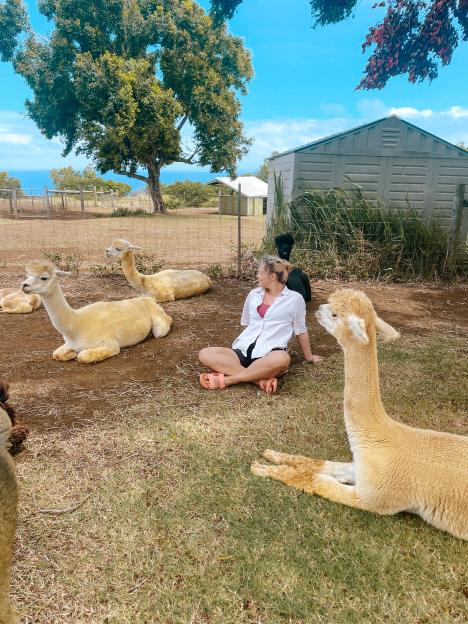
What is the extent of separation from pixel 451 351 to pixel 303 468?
290cm

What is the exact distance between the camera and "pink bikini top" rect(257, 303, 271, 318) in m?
3.94

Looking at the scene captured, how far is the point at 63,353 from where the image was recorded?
4.33 meters

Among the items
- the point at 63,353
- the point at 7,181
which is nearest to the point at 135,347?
the point at 63,353

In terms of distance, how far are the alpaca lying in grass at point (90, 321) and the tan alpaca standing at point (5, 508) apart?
10.2 ft

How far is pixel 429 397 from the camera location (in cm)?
376

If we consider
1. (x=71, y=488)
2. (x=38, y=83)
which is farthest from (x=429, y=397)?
(x=38, y=83)

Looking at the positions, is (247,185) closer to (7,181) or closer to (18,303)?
(7,181)

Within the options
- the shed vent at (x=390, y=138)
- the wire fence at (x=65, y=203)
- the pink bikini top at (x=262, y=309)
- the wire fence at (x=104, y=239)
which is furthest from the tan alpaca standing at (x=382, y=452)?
the wire fence at (x=65, y=203)

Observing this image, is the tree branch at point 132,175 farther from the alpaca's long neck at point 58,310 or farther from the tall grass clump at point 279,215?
the alpaca's long neck at point 58,310

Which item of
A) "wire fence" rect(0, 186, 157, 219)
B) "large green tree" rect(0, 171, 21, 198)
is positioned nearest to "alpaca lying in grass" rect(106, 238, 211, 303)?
"wire fence" rect(0, 186, 157, 219)

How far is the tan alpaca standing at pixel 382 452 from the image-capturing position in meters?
2.15

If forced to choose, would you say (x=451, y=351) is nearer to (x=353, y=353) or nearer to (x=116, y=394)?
(x=353, y=353)

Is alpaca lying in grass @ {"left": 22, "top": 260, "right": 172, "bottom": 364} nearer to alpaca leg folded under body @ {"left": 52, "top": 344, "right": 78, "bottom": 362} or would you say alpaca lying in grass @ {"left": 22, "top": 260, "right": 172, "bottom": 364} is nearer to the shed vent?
alpaca leg folded under body @ {"left": 52, "top": 344, "right": 78, "bottom": 362}

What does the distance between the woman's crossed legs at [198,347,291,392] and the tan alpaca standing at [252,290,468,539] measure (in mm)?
1378
